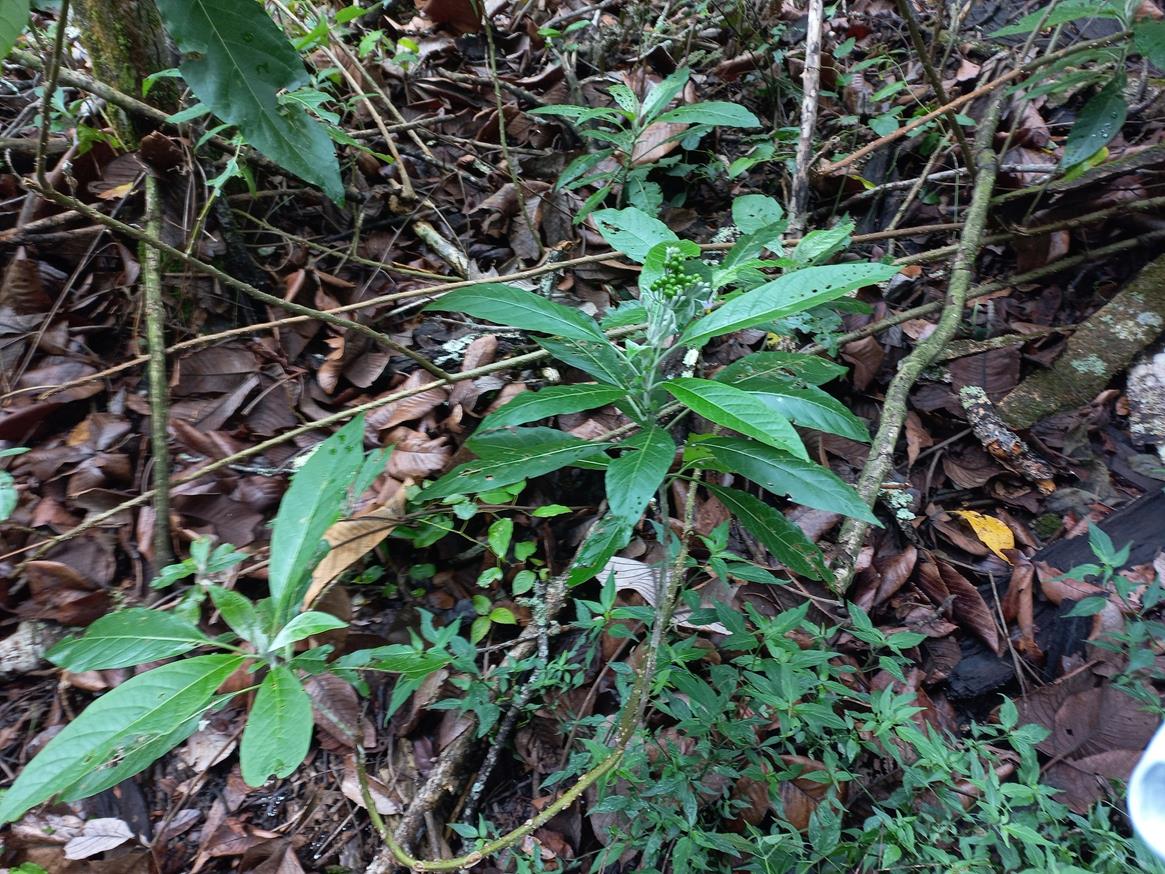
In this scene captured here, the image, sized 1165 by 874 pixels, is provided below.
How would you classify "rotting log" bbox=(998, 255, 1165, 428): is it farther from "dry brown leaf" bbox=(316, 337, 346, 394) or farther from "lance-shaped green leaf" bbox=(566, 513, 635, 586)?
"dry brown leaf" bbox=(316, 337, 346, 394)

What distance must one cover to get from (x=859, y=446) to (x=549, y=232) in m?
1.59

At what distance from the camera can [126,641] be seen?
1.35 metres

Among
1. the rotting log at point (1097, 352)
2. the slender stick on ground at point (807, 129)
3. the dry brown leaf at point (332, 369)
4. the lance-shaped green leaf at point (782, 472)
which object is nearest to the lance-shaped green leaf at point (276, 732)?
the lance-shaped green leaf at point (782, 472)

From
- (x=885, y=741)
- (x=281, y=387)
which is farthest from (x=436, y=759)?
(x=281, y=387)

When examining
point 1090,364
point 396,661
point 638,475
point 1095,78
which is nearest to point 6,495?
point 396,661

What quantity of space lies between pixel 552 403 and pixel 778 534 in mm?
568

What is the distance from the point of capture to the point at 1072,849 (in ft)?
4.79

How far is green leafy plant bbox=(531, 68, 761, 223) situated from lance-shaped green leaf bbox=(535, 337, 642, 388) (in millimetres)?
1236

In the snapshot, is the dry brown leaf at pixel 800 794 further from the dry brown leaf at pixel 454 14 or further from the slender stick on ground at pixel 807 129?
the dry brown leaf at pixel 454 14

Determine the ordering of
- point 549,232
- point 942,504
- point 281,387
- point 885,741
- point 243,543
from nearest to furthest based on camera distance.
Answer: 1. point 885,741
2. point 243,543
3. point 942,504
4. point 281,387
5. point 549,232

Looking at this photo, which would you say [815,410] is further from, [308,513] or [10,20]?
[10,20]

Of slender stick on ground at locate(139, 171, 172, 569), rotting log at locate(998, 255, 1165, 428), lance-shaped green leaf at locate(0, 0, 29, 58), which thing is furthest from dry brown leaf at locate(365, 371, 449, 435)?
rotting log at locate(998, 255, 1165, 428)

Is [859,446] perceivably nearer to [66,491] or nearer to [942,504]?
[942,504]

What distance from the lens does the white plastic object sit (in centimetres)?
67
